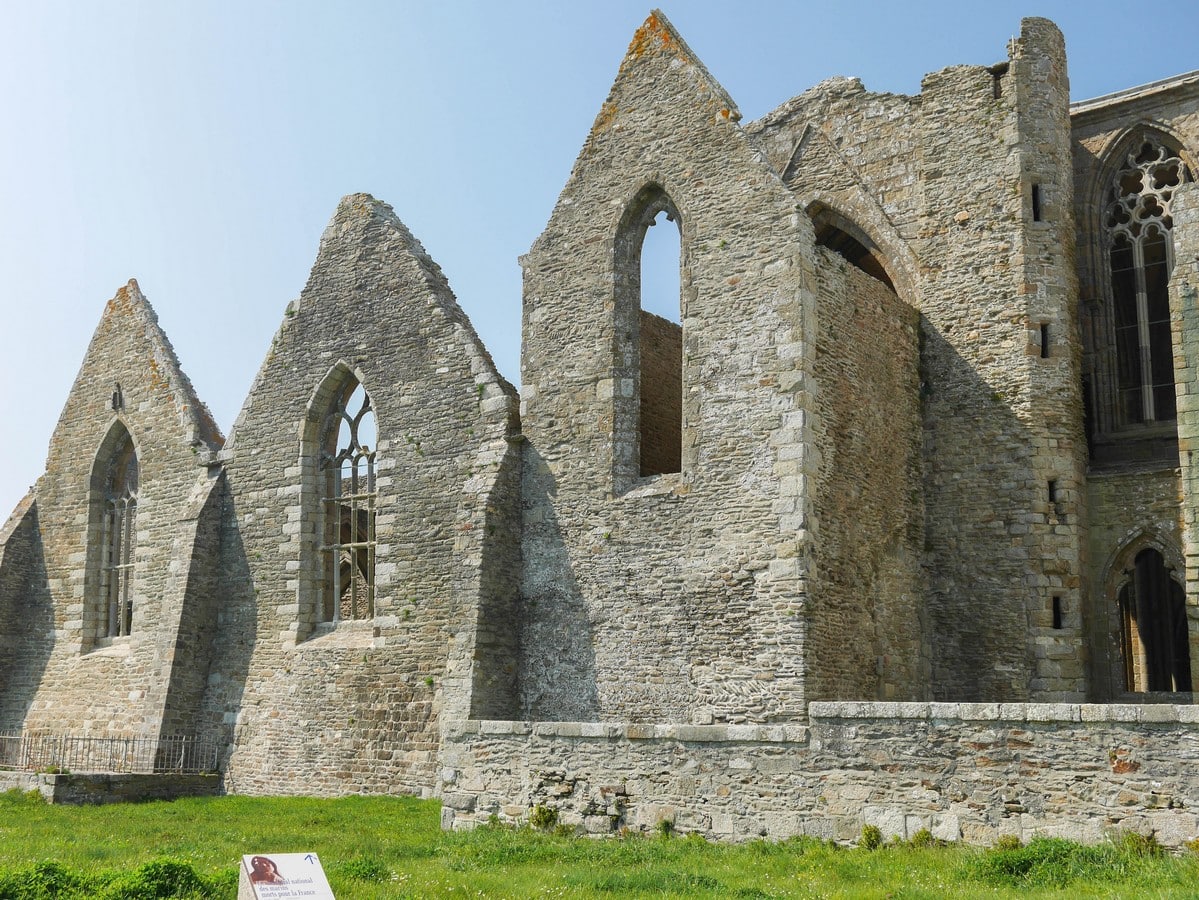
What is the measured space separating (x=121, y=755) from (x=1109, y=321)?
15112 mm

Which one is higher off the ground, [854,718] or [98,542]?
[98,542]

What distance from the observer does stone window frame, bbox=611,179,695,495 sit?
52.8 ft

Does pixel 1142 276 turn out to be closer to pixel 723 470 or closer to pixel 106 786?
pixel 723 470

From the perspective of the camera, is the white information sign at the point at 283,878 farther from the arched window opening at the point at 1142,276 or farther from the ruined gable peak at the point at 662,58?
the arched window opening at the point at 1142,276

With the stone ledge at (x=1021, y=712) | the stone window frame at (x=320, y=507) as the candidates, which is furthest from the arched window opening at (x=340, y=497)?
the stone ledge at (x=1021, y=712)

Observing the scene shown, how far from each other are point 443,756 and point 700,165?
25.2 feet

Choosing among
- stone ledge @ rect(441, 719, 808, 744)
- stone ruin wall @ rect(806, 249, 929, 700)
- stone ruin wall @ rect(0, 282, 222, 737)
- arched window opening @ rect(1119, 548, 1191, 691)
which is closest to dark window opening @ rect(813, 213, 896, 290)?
stone ruin wall @ rect(806, 249, 929, 700)

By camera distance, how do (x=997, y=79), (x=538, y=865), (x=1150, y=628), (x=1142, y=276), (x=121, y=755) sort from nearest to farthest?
(x=538, y=865) < (x=1150, y=628) < (x=997, y=79) < (x=1142, y=276) < (x=121, y=755)

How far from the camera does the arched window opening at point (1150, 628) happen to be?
16.3 metres

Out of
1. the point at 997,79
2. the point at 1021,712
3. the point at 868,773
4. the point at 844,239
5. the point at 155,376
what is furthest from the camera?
the point at 155,376

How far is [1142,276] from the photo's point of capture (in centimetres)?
1739

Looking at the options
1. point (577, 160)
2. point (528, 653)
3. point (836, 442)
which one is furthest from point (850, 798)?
point (577, 160)

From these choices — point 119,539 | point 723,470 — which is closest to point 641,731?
point 723,470

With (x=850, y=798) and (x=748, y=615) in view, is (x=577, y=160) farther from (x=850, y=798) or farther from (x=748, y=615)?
(x=850, y=798)
